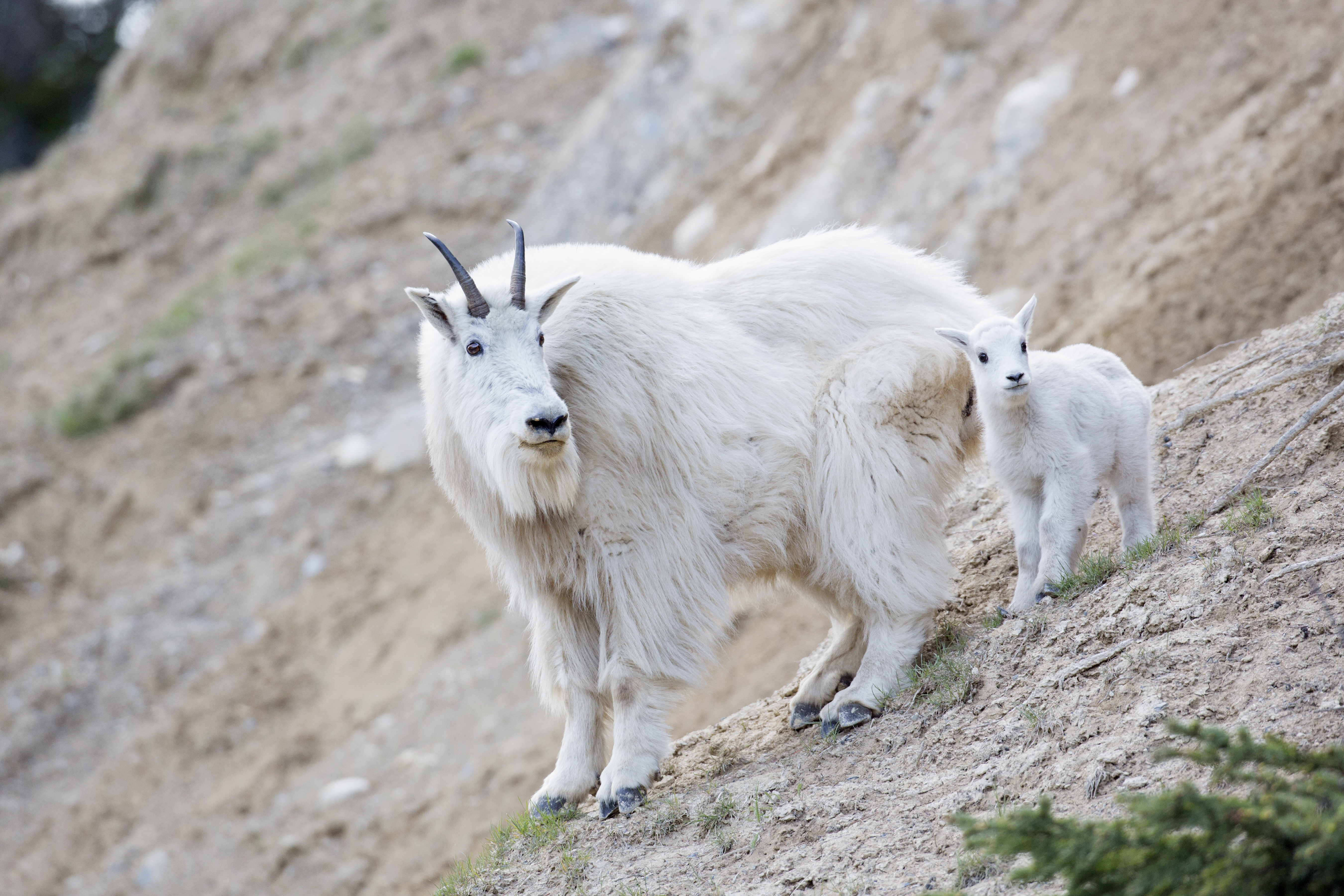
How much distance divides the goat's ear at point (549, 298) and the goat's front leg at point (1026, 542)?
7.15 ft

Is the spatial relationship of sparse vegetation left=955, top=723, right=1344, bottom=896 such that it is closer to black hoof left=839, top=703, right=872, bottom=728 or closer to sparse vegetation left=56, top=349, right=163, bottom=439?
black hoof left=839, top=703, right=872, bottom=728

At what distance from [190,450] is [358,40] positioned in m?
9.20

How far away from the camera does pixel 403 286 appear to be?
52.2 feet

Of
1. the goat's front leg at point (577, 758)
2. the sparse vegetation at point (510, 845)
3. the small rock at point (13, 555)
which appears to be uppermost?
the goat's front leg at point (577, 758)

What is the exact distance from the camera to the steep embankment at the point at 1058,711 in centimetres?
372

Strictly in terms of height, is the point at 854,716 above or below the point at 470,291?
below

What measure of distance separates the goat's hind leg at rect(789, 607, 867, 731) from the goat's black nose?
5.97ft

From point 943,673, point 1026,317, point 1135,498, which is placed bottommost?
point 943,673

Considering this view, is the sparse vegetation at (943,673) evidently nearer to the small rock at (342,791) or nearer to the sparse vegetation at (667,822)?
the sparse vegetation at (667,822)

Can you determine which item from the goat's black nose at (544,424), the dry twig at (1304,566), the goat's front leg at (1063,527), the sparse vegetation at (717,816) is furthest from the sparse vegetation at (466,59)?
the dry twig at (1304,566)

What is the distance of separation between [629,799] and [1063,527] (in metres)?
2.15

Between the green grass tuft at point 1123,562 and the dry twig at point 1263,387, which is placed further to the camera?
the dry twig at point 1263,387

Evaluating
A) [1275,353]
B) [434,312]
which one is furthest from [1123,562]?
[434,312]

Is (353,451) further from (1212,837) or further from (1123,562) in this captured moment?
(1212,837)
